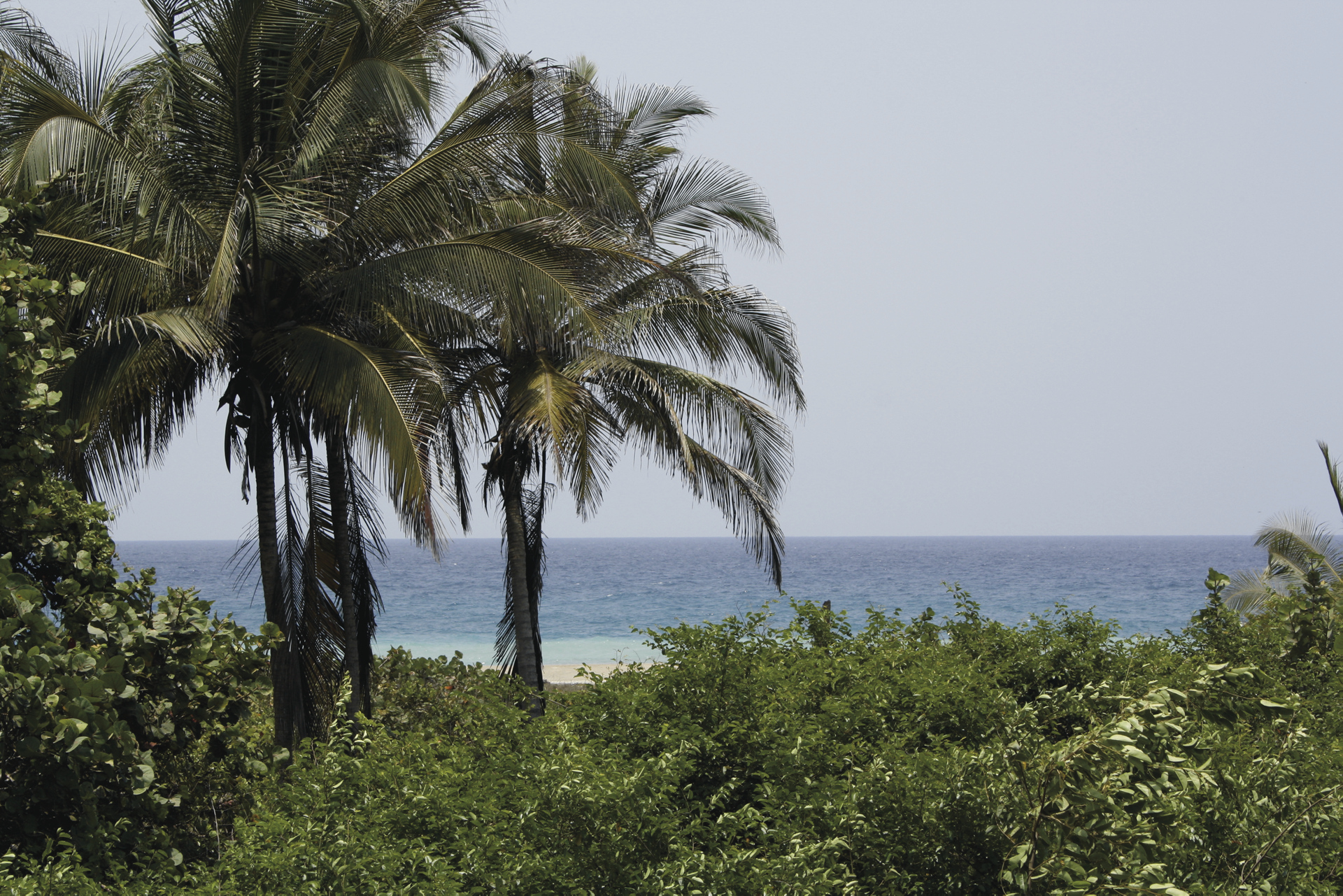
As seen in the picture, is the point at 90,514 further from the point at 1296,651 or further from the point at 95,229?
the point at 1296,651

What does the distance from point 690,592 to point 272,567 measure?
191 ft

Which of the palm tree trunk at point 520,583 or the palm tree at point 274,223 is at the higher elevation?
the palm tree at point 274,223

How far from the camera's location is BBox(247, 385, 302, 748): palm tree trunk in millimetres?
8633

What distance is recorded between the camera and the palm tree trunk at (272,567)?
340 inches

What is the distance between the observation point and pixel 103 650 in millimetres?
4715

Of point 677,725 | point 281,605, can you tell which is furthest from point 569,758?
point 281,605

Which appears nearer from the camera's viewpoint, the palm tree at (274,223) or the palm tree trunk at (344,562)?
the palm tree at (274,223)

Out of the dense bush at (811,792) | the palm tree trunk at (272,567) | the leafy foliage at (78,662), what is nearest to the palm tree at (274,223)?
the palm tree trunk at (272,567)

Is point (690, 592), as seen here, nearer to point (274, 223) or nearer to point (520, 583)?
point (520, 583)

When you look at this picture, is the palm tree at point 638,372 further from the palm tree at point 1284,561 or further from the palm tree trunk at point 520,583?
the palm tree at point 1284,561

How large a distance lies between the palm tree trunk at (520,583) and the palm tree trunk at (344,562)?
180 centimetres

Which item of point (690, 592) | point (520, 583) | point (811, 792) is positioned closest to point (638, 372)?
point (520, 583)

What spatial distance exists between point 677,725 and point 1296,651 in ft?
17.8

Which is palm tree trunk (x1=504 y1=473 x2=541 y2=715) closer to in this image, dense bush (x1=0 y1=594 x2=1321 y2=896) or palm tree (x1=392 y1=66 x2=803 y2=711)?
palm tree (x1=392 y1=66 x2=803 y2=711)
